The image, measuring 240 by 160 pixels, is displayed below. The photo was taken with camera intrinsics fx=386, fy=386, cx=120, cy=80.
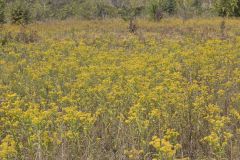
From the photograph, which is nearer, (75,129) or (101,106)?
(75,129)

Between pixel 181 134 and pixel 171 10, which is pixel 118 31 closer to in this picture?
pixel 181 134

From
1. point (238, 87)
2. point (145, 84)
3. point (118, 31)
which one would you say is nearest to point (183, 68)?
point (238, 87)

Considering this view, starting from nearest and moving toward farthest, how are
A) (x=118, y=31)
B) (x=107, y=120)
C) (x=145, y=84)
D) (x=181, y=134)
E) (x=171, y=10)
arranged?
(x=181, y=134) < (x=107, y=120) < (x=145, y=84) < (x=118, y=31) < (x=171, y=10)

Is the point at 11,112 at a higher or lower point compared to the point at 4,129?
higher

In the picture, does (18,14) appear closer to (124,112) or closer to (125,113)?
(124,112)

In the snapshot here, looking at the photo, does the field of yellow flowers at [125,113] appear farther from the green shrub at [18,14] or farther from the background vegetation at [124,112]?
the green shrub at [18,14]

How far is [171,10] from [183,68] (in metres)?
31.4

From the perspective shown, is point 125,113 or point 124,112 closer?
point 125,113

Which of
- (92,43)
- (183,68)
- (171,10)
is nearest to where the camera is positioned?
(183,68)

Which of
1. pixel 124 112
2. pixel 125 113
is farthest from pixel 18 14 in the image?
pixel 125 113

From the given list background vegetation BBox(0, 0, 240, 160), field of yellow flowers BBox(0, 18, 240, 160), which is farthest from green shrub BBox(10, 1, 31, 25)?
field of yellow flowers BBox(0, 18, 240, 160)

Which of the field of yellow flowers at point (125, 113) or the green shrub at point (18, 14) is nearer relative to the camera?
the field of yellow flowers at point (125, 113)

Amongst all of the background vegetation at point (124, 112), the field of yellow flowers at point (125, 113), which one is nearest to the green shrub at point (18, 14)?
the background vegetation at point (124, 112)

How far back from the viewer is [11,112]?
4.30 m
